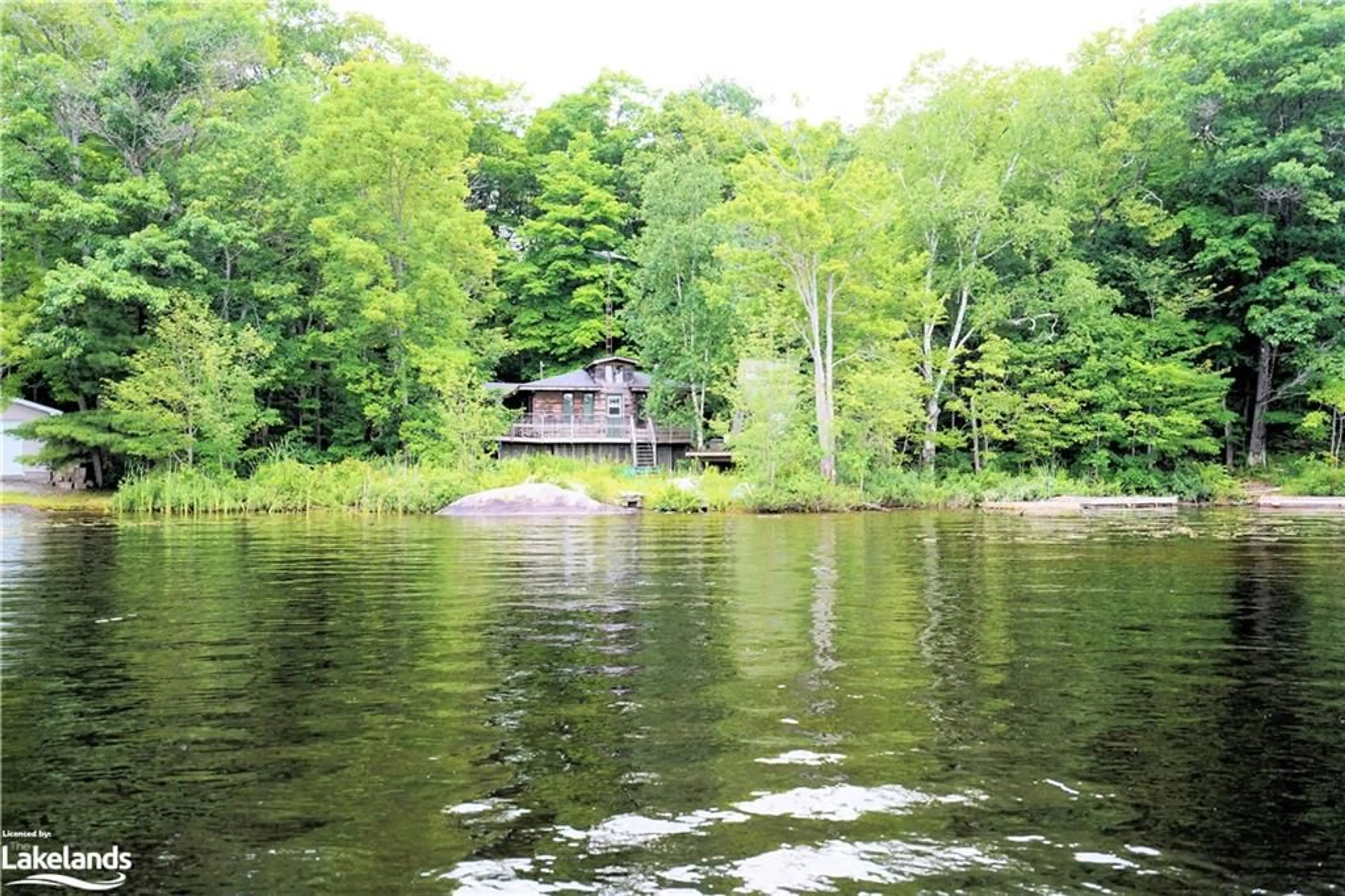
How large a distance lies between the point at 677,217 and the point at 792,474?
16005 millimetres

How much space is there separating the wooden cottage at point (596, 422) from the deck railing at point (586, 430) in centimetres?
3

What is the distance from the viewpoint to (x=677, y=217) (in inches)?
1646

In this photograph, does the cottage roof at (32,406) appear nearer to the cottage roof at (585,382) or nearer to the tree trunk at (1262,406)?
the cottage roof at (585,382)

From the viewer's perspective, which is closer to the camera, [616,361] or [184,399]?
[184,399]

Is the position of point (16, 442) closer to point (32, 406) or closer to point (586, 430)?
point (32, 406)

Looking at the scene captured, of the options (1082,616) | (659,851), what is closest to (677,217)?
(1082,616)

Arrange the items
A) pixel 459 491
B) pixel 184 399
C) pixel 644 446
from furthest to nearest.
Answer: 1. pixel 644 446
2. pixel 184 399
3. pixel 459 491

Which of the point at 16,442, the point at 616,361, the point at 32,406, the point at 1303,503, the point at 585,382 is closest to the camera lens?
the point at 1303,503

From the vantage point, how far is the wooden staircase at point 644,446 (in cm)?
4309

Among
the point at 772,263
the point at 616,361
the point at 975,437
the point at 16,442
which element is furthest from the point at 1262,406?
the point at 16,442

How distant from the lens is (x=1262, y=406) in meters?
38.2

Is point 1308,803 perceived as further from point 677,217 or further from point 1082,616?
point 677,217

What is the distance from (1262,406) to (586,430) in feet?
87.3

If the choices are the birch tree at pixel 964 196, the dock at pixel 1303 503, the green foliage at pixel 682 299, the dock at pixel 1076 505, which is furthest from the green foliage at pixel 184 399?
the dock at pixel 1303 503
